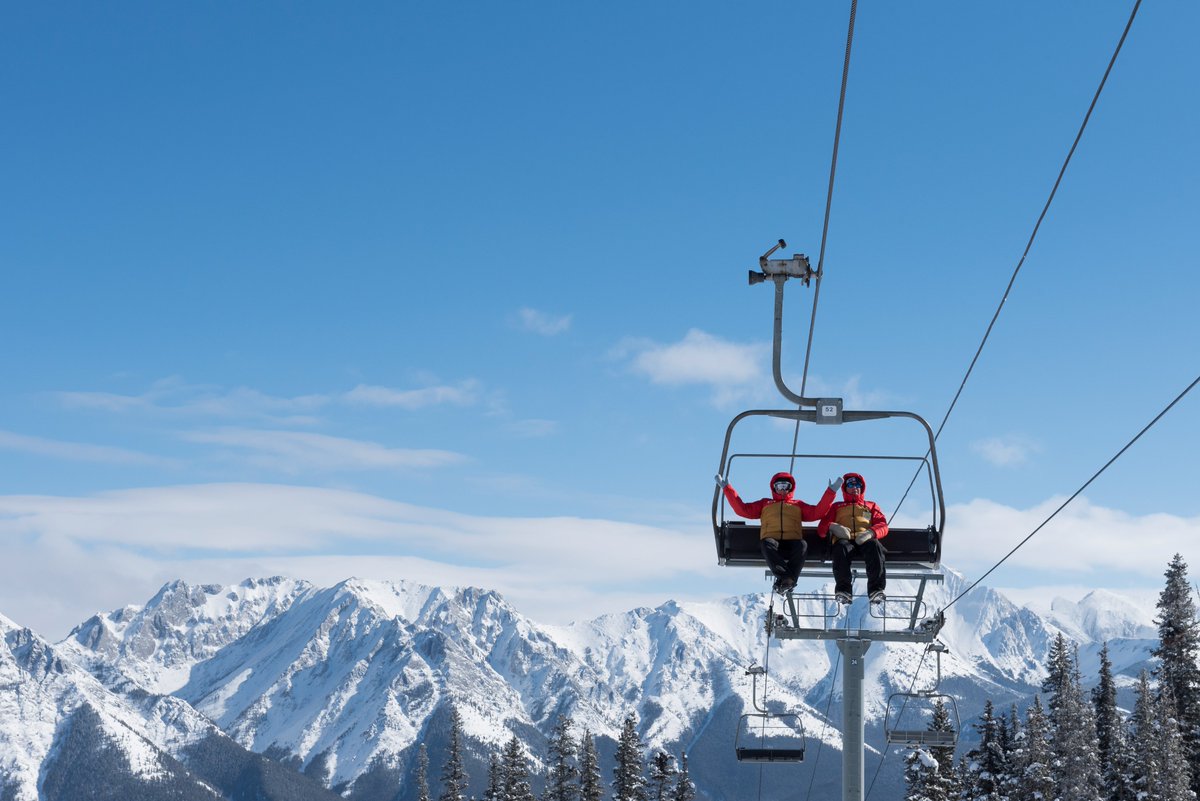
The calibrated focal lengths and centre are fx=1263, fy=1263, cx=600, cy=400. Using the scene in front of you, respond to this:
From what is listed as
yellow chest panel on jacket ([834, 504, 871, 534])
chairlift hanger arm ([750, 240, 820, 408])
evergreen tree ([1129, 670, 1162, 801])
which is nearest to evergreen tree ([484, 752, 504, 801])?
Answer: evergreen tree ([1129, 670, 1162, 801])

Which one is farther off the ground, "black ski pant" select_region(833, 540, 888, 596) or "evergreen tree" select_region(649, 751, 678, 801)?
"black ski pant" select_region(833, 540, 888, 596)

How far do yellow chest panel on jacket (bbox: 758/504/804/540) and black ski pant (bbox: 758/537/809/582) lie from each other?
0.09 m

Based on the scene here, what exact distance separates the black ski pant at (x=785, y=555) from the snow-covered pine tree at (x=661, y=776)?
151 feet

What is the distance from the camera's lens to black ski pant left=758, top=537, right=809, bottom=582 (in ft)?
56.9

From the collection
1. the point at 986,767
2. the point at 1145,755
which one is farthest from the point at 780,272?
the point at 986,767

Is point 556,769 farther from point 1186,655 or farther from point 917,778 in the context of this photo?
point 1186,655

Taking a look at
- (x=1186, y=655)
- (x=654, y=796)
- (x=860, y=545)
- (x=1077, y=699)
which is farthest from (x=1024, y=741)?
(x=860, y=545)

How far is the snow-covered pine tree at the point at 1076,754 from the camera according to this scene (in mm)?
51062

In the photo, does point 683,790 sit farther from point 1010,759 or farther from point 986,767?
point 1010,759

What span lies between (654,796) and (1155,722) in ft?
77.9

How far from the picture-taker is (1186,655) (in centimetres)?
5684

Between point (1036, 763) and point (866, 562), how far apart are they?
38.4m

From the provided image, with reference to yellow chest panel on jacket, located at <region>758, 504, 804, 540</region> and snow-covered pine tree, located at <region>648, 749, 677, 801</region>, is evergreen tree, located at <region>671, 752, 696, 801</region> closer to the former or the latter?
snow-covered pine tree, located at <region>648, 749, 677, 801</region>

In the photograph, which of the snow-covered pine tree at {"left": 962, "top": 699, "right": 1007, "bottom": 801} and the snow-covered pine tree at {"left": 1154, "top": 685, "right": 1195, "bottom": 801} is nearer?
the snow-covered pine tree at {"left": 1154, "top": 685, "right": 1195, "bottom": 801}
